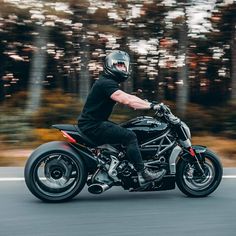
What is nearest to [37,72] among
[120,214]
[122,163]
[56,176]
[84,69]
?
[84,69]

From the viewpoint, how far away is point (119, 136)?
6.07 meters

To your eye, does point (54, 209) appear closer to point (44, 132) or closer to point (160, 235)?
point (160, 235)

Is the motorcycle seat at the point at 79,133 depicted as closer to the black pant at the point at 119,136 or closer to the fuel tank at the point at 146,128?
the black pant at the point at 119,136

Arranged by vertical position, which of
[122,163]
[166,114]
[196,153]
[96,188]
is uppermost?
[166,114]

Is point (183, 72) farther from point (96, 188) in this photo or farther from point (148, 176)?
point (96, 188)

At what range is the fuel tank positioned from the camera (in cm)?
623

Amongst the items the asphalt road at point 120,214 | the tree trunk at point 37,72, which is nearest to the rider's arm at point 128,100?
the asphalt road at point 120,214

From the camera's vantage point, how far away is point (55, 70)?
24531mm

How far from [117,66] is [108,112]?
55cm

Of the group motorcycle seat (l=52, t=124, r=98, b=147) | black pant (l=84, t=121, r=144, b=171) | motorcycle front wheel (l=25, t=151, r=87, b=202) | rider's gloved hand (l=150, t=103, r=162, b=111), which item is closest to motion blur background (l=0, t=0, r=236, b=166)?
motorcycle front wheel (l=25, t=151, r=87, b=202)

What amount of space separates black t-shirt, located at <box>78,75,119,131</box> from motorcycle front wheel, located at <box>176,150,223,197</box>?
3.66 ft

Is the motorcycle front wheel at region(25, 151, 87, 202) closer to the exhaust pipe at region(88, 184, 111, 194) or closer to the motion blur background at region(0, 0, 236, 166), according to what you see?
the exhaust pipe at region(88, 184, 111, 194)

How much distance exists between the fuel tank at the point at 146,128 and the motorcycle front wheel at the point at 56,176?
2.45 ft

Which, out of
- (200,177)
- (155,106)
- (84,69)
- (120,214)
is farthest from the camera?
(84,69)
